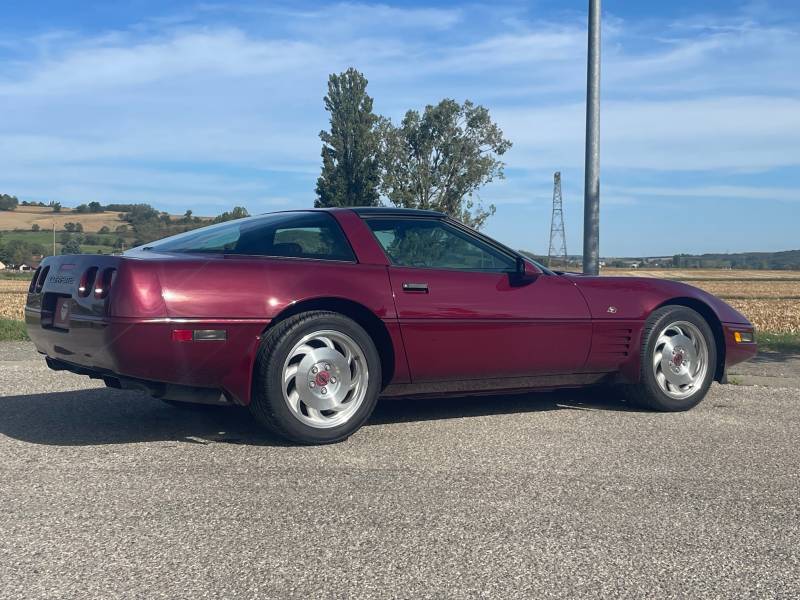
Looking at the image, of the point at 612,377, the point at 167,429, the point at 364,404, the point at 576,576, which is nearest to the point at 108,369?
the point at 167,429

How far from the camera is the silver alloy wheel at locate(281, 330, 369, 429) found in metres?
4.29

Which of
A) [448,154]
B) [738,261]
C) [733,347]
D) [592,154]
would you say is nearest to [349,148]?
[448,154]

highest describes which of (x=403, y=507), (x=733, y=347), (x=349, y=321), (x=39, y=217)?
(x=39, y=217)

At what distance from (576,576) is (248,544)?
1105mm

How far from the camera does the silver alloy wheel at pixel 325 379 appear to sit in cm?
429

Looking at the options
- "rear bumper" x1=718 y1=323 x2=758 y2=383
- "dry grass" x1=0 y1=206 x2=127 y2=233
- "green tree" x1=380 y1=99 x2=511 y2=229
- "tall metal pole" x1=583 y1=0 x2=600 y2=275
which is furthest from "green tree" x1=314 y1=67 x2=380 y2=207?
"rear bumper" x1=718 y1=323 x2=758 y2=383

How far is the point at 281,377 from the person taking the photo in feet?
13.8

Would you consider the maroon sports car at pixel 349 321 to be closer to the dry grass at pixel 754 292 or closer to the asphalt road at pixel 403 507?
the asphalt road at pixel 403 507

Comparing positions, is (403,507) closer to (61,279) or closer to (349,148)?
(61,279)

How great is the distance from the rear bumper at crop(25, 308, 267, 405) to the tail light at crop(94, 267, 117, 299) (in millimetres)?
129

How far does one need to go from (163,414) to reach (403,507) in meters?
Answer: 2.38

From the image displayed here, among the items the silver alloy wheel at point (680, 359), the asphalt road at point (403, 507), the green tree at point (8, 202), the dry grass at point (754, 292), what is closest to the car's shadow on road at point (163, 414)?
the asphalt road at point (403, 507)

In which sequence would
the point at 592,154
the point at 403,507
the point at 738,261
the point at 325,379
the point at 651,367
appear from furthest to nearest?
the point at 738,261 < the point at 592,154 < the point at 651,367 < the point at 325,379 < the point at 403,507

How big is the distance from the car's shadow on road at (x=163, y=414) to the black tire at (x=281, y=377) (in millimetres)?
219
